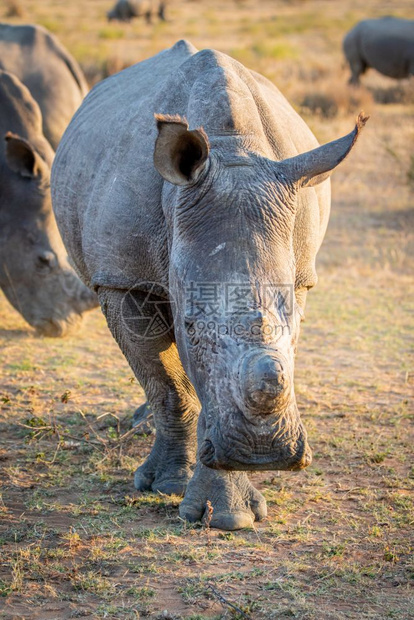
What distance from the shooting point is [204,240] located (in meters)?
3.40

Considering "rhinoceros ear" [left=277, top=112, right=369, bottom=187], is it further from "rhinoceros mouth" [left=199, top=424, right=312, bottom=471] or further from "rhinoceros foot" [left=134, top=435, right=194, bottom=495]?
"rhinoceros foot" [left=134, top=435, right=194, bottom=495]

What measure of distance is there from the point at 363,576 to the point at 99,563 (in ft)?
3.56

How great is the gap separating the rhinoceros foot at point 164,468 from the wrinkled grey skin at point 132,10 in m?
32.9

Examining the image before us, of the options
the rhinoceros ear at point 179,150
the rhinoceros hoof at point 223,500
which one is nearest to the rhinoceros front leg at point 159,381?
the rhinoceros hoof at point 223,500

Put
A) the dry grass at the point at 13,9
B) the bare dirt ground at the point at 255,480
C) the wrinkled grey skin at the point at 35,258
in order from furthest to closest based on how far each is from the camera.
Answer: the dry grass at the point at 13,9, the wrinkled grey skin at the point at 35,258, the bare dirt ground at the point at 255,480

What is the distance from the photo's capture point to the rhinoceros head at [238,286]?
3156mm

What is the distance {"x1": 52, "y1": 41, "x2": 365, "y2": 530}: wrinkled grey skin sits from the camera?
3.21 metres

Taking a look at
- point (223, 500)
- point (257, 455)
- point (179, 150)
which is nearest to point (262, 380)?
point (257, 455)

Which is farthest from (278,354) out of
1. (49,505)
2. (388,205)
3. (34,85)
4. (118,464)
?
(388,205)

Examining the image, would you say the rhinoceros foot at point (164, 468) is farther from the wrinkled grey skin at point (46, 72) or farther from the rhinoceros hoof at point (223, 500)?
the wrinkled grey skin at point (46, 72)

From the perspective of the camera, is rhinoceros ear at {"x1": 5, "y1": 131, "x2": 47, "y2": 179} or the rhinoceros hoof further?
rhinoceros ear at {"x1": 5, "y1": 131, "x2": 47, "y2": 179}

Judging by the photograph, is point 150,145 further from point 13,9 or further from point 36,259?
point 13,9

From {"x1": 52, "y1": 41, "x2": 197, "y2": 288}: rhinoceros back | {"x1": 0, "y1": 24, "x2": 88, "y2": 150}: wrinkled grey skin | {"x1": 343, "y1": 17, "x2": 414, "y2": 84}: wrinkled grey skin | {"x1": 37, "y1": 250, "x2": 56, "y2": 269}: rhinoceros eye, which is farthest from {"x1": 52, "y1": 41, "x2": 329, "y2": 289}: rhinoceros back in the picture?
{"x1": 343, "y1": 17, "x2": 414, "y2": 84}: wrinkled grey skin

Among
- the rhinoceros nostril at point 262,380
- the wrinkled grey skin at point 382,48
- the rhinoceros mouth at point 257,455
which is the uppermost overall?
the wrinkled grey skin at point 382,48
